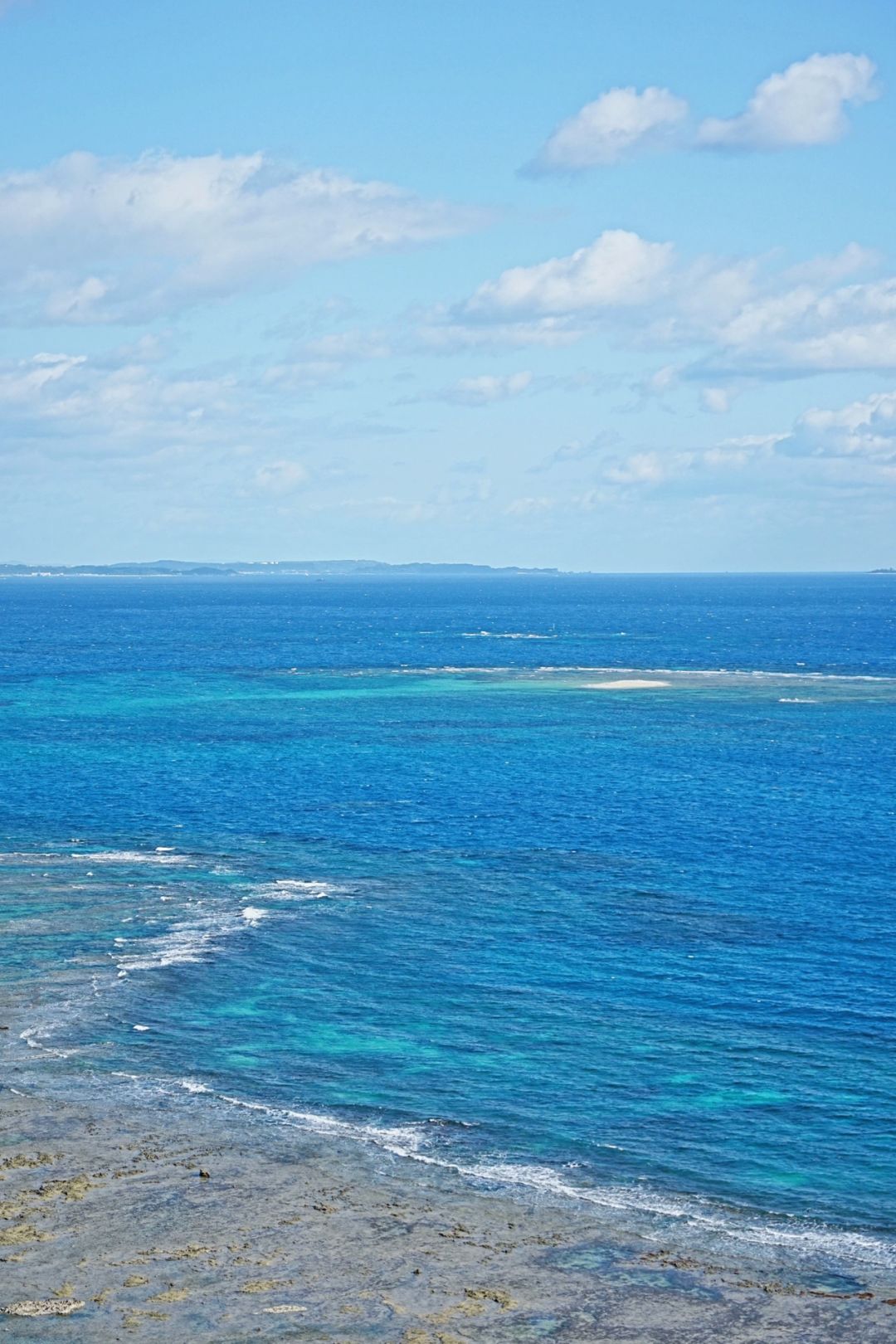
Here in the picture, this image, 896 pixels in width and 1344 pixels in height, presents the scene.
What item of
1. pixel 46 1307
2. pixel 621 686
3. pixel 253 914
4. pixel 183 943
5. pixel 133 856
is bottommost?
pixel 46 1307

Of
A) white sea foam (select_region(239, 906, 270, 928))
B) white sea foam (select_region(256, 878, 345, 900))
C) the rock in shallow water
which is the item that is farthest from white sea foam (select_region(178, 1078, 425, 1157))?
white sea foam (select_region(256, 878, 345, 900))

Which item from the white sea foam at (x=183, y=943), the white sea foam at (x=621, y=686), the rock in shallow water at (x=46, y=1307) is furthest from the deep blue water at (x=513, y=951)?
the white sea foam at (x=621, y=686)

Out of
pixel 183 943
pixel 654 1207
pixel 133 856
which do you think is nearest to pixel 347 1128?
pixel 654 1207

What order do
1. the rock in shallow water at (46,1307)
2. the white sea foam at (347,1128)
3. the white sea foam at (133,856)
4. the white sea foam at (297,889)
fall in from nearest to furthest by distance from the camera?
1. the rock in shallow water at (46,1307)
2. the white sea foam at (347,1128)
3. the white sea foam at (297,889)
4. the white sea foam at (133,856)

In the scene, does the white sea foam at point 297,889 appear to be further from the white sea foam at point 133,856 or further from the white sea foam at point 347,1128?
the white sea foam at point 347,1128

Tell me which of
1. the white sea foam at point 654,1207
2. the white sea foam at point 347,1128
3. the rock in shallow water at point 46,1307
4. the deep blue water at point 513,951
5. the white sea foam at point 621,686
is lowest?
the white sea foam at point 654,1207

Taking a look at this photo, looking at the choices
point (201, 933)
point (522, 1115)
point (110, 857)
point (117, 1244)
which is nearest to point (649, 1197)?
point (522, 1115)

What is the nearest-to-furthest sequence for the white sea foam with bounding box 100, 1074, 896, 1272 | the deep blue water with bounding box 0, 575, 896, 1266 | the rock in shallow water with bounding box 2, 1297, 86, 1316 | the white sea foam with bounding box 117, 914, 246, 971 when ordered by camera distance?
1. the rock in shallow water with bounding box 2, 1297, 86, 1316
2. the white sea foam with bounding box 100, 1074, 896, 1272
3. the deep blue water with bounding box 0, 575, 896, 1266
4. the white sea foam with bounding box 117, 914, 246, 971

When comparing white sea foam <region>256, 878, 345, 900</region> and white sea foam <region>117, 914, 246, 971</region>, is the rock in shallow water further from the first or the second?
white sea foam <region>256, 878, 345, 900</region>

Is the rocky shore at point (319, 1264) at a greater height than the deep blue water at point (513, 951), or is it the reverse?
the deep blue water at point (513, 951)

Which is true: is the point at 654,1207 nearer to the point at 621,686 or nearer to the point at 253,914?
the point at 253,914
